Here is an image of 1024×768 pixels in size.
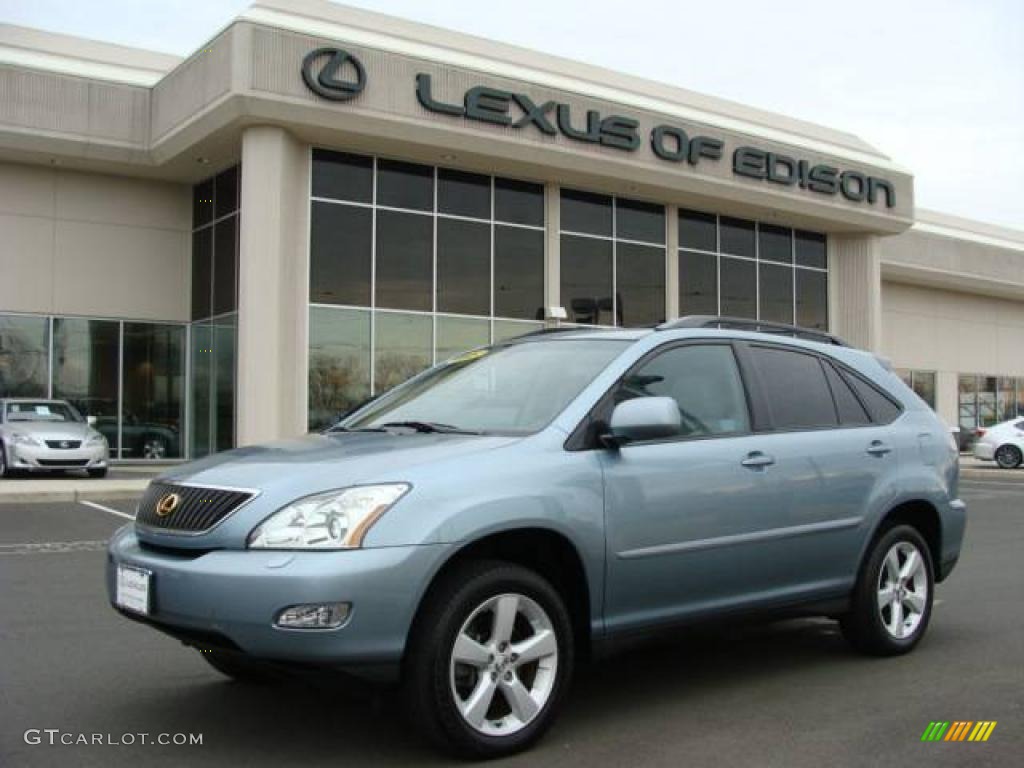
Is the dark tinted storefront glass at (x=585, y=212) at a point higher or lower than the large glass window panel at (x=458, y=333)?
higher

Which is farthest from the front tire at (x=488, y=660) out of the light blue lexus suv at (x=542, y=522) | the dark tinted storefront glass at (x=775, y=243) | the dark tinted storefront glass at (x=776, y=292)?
the dark tinted storefront glass at (x=775, y=243)

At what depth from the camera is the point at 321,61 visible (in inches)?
755

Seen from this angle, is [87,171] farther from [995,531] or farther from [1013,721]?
[1013,721]

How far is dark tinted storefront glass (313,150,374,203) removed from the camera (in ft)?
68.9

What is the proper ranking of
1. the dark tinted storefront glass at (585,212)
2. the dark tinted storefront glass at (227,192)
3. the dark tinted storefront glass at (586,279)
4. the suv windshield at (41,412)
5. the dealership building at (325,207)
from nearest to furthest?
1. the suv windshield at (41,412)
2. the dealership building at (325,207)
3. the dark tinted storefront glass at (227,192)
4. the dark tinted storefront glass at (586,279)
5. the dark tinted storefront glass at (585,212)

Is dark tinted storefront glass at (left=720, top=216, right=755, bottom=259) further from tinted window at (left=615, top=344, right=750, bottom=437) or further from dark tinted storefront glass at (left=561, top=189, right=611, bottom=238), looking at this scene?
tinted window at (left=615, top=344, right=750, bottom=437)

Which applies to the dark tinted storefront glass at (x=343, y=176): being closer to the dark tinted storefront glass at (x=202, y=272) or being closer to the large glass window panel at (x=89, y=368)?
the dark tinted storefront glass at (x=202, y=272)

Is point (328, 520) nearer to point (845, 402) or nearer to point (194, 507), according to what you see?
point (194, 507)

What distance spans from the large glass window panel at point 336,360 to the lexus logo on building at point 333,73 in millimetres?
4182

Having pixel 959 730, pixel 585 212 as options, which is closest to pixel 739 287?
pixel 585 212

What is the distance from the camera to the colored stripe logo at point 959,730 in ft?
14.2

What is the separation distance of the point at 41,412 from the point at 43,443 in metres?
1.37

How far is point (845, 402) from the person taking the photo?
5805 mm

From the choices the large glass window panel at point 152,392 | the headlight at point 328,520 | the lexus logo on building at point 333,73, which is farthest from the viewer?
the large glass window panel at point 152,392
